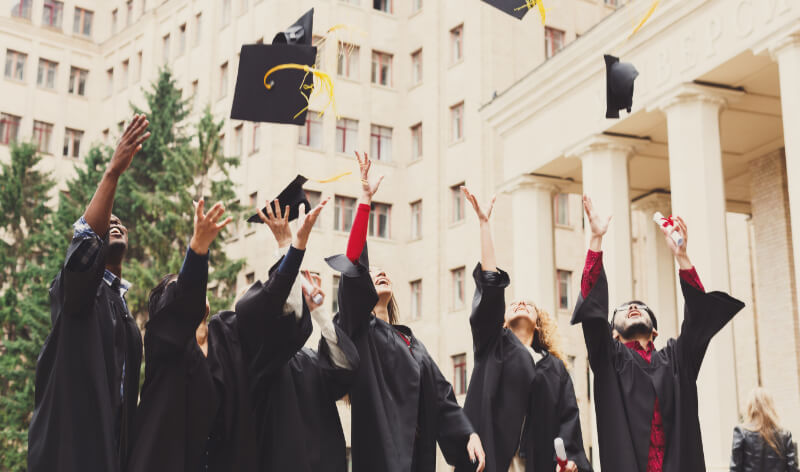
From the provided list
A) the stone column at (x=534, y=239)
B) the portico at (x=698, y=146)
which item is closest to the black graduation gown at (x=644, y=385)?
the portico at (x=698, y=146)

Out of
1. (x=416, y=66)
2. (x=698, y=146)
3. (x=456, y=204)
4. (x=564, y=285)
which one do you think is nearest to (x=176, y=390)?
(x=698, y=146)

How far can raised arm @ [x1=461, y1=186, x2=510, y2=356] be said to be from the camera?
7.12m

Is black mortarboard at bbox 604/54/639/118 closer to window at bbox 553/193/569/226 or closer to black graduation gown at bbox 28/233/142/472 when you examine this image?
black graduation gown at bbox 28/233/142/472

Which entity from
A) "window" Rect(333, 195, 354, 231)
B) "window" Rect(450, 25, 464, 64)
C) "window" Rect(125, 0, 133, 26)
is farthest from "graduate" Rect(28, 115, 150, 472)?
"window" Rect(125, 0, 133, 26)

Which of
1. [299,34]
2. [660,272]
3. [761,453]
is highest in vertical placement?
[660,272]

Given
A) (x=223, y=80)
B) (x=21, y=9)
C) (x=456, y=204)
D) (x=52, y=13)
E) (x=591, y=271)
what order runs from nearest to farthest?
(x=591, y=271), (x=456, y=204), (x=223, y=80), (x=21, y=9), (x=52, y=13)

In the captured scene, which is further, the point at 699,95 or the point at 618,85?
the point at 699,95

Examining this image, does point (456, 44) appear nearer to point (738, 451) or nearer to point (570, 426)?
point (738, 451)

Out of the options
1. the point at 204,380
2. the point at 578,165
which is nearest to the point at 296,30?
the point at 204,380

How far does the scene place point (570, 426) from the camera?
7547mm

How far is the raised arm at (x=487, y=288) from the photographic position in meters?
7.12

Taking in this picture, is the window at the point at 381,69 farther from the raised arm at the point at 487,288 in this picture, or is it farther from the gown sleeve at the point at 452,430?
the gown sleeve at the point at 452,430

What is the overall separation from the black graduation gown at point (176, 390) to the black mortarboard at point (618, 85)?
4620 mm

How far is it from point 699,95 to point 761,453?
9662 millimetres
